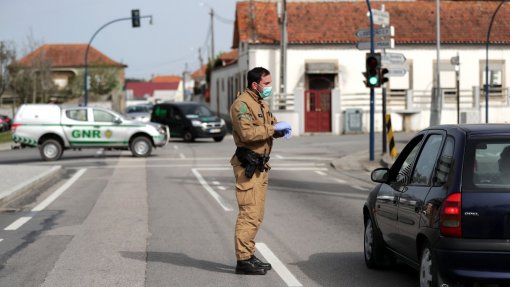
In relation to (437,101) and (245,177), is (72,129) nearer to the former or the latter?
(245,177)

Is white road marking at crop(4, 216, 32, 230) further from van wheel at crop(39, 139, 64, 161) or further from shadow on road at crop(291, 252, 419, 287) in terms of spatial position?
van wheel at crop(39, 139, 64, 161)

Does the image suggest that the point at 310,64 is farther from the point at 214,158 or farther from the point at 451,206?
the point at 451,206

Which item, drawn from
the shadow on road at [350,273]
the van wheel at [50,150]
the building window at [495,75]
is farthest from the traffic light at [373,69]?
the building window at [495,75]

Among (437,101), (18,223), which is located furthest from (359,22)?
(18,223)

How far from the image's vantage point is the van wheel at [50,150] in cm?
2741

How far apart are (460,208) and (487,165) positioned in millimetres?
455

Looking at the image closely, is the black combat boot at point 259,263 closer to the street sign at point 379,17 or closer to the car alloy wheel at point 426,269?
the car alloy wheel at point 426,269

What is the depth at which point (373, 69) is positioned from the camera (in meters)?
24.3

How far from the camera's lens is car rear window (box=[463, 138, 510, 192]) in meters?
6.13

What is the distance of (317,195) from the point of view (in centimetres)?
1644

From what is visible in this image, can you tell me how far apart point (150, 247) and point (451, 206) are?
4798 mm

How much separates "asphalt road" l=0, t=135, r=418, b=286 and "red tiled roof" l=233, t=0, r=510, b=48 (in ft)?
89.8

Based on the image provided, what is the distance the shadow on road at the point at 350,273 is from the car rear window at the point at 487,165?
179 centimetres

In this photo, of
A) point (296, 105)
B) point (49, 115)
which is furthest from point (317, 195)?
point (296, 105)
